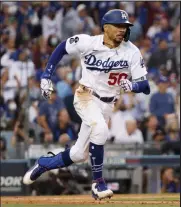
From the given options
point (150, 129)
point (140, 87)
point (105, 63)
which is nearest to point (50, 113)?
point (150, 129)

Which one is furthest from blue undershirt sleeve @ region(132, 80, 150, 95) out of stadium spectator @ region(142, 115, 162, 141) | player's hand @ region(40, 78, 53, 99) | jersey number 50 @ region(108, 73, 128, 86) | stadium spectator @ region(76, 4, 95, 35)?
stadium spectator @ region(76, 4, 95, 35)

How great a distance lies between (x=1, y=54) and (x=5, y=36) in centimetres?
79

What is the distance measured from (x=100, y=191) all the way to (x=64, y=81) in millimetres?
5379

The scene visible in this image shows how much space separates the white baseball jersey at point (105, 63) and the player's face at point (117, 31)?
0.15 metres

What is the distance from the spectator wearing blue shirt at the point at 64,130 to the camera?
460 inches

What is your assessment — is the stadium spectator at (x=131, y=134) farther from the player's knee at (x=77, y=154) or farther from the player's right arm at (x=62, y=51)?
the player's right arm at (x=62, y=51)

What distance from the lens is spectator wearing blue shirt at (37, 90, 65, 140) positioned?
1190cm

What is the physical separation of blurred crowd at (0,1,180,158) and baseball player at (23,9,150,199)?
3.72 metres

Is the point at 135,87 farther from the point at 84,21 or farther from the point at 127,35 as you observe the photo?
the point at 84,21

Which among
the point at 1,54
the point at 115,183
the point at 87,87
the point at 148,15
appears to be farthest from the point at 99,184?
the point at 148,15

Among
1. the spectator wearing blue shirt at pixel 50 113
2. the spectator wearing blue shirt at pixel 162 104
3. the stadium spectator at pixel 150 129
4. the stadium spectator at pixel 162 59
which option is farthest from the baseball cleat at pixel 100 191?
the stadium spectator at pixel 162 59

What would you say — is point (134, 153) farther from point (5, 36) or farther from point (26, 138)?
point (5, 36)

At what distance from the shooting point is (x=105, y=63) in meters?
7.79

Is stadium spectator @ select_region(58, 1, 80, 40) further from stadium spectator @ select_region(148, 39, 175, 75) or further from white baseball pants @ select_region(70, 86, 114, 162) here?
white baseball pants @ select_region(70, 86, 114, 162)
